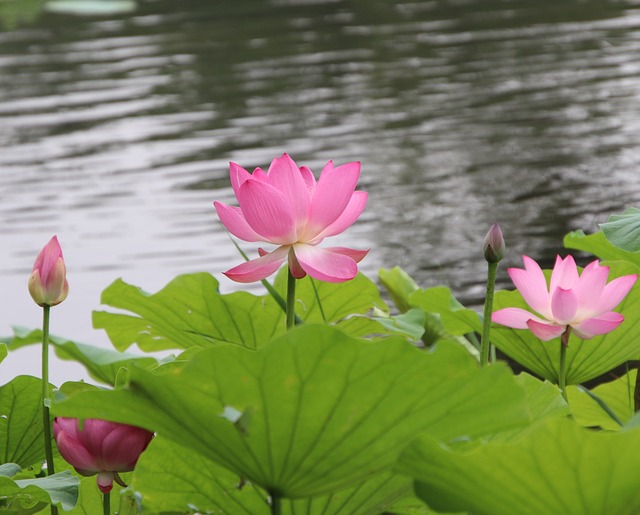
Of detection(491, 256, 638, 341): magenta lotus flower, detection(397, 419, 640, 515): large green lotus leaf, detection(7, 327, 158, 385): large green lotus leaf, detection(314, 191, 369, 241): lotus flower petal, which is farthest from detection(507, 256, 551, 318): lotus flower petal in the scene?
detection(7, 327, 158, 385): large green lotus leaf

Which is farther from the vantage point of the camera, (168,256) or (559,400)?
(168,256)

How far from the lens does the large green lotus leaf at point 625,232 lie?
2.60 feet

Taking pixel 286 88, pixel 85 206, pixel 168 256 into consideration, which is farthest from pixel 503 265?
pixel 286 88

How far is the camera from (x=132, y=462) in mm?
669

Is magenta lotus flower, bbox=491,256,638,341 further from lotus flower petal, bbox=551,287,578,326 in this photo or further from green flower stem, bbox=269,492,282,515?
green flower stem, bbox=269,492,282,515

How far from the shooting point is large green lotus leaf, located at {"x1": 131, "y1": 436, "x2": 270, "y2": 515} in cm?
66

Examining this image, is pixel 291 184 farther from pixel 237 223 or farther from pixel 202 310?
pixel 202 310

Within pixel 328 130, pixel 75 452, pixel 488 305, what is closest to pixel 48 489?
pixel 75 452

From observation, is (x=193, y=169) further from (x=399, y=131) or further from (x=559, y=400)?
(x=559, y=400)

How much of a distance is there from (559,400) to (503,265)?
195cm

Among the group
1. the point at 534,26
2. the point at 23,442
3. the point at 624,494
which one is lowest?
the point at 534,26

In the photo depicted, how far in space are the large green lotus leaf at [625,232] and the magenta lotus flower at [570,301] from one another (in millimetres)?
53

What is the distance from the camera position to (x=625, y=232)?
→ 0.81 metres

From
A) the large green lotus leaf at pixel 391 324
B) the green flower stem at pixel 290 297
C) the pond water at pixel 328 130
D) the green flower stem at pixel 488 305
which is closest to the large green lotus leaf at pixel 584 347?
the large green lotus leaf at pixel 391 324
